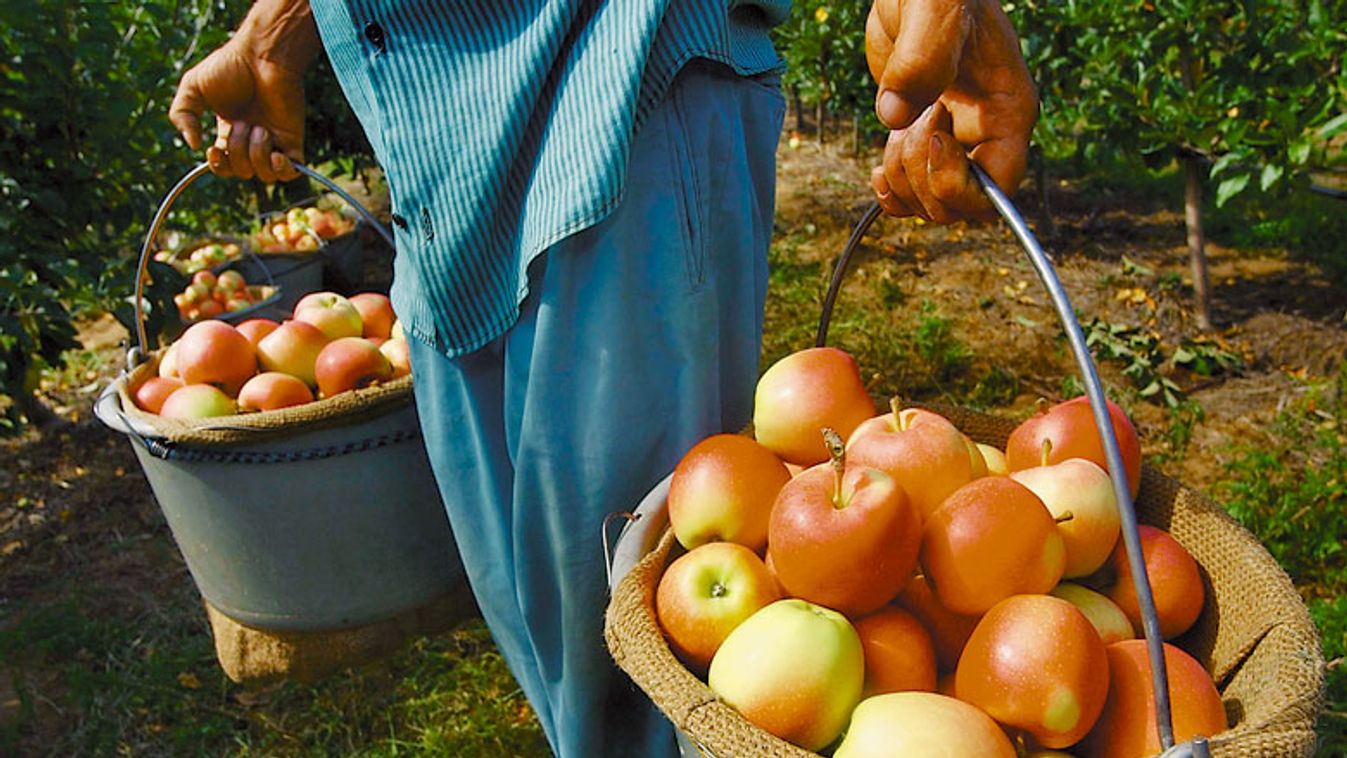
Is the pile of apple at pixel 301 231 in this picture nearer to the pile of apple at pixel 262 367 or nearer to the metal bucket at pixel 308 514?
the pile of apple at pixel 262 367

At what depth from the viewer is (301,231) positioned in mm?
4449

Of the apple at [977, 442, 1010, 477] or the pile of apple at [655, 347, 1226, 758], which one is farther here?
the apple at [977, 442, 1010, 477]

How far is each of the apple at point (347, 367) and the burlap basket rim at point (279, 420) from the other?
14cm

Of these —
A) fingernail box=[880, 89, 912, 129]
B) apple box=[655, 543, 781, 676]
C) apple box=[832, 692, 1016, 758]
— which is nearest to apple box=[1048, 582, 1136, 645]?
apple box=[832, 692, 1016, 758]

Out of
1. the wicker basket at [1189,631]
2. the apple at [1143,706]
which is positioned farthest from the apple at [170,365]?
the apple at [1143,706]

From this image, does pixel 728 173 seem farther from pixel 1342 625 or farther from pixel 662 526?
pixel 1342 625

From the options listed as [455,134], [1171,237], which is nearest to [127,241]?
[455,134]

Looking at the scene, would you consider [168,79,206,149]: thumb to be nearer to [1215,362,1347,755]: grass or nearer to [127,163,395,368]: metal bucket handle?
[127,163,395,368]: metal bucket handle

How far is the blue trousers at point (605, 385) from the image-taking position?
1356mm

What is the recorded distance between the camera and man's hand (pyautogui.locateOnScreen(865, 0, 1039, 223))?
1.05 metres

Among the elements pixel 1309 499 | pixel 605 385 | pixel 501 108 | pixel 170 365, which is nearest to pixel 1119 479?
pixel 605 385

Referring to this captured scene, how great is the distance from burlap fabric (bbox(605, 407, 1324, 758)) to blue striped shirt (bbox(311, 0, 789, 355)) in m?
0.44

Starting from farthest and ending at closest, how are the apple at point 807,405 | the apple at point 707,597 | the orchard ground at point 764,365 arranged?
the orchard ground at point 764,365 < the apple at point 807,405 < the apple at point 707,597

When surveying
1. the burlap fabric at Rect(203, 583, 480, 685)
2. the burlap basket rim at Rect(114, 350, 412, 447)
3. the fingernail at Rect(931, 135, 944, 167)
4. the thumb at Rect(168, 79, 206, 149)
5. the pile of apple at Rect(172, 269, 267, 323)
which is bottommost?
the burlap fabric at Rect(203, 583, 480, 685)
